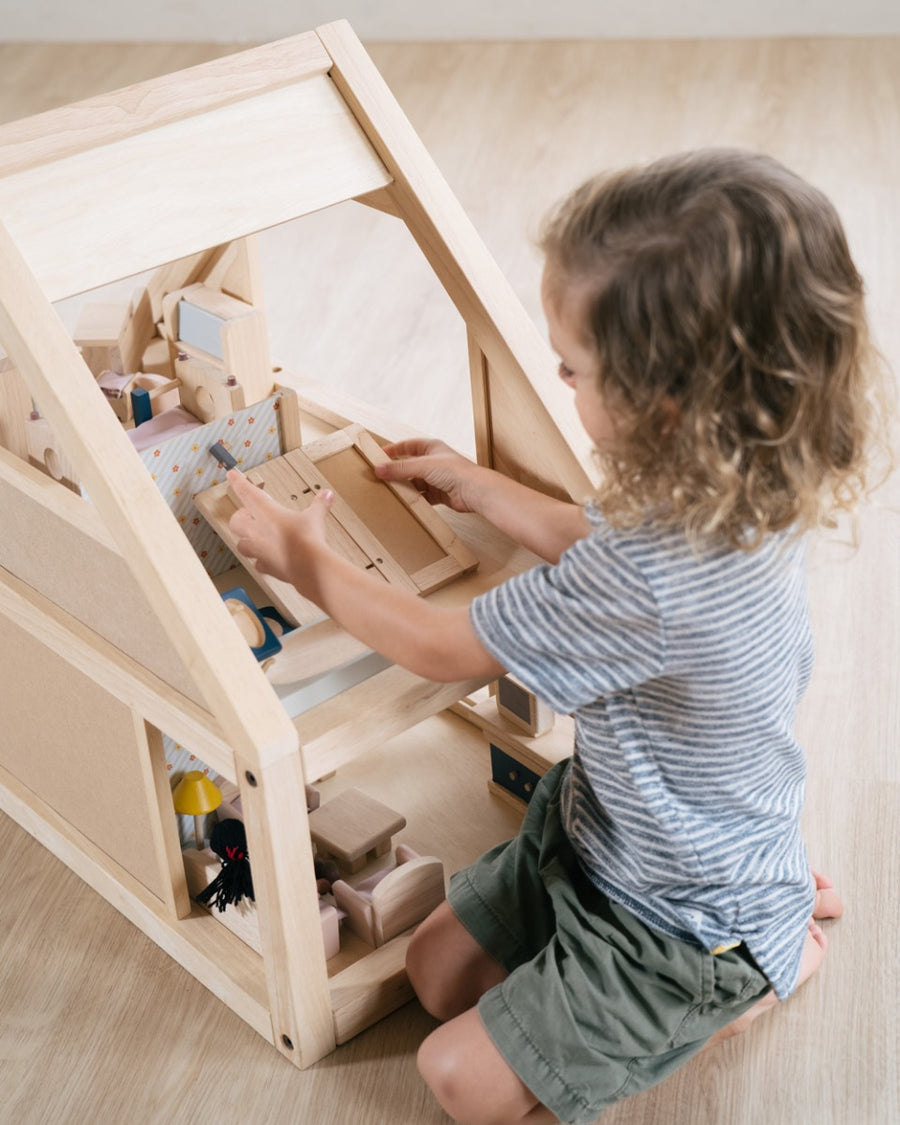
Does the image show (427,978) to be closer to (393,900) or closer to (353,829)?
(393,900)

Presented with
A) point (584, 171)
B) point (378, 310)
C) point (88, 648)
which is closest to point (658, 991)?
point (88, 648)

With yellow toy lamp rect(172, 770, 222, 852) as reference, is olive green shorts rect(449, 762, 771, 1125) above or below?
below

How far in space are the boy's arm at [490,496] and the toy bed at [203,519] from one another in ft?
0.08

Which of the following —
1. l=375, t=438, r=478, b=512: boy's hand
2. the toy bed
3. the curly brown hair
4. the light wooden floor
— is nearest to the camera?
the curly brown hair

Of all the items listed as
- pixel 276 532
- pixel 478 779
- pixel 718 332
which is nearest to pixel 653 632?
pixel 718 332

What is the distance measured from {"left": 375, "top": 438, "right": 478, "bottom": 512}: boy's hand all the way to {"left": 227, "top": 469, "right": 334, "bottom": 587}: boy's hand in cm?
13

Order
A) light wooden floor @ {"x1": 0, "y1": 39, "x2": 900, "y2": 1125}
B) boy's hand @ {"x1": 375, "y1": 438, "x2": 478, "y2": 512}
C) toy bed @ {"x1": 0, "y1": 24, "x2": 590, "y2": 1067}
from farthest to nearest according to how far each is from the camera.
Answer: boy's hand @ {"x1": 375, "y1": 438, "x2": 478, "y2": 512} < light wooden floor @ {"x1": 0, "y1": 39, "x2": 900, "y2": 1125} < toy bed @ {"x1": 0, "y1": 24, "x2": 590, "y2": 1067}

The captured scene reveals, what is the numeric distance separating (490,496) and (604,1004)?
1.39 feet

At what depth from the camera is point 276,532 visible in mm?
1051

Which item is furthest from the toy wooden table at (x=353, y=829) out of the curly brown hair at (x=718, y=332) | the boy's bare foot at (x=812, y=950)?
the curly brown hair at (x=718, y=332)

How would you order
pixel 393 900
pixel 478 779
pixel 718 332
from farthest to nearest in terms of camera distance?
1. pixel 478 779
2. pixel 393 900
3. pixel 718 332

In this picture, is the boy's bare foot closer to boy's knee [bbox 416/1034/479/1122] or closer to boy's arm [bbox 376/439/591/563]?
boy's knee [bbox 416/1034/479/1122]

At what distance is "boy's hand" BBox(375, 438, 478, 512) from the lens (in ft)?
3.95

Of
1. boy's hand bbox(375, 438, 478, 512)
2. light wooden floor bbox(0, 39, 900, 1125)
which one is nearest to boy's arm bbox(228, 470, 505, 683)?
boy's hand bbox(375, 438, 478, 512)
